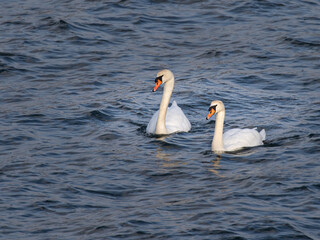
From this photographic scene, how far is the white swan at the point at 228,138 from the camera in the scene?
522 inches

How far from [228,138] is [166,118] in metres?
1.93

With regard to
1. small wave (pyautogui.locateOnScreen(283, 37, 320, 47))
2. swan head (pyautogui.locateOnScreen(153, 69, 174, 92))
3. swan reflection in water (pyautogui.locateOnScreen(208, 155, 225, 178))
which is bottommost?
swan reflection in water (pyautogui.locateOnScreen(208, 155, 225, 178))

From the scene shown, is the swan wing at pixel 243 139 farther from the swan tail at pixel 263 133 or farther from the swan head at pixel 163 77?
the swan head at pixel 163 77

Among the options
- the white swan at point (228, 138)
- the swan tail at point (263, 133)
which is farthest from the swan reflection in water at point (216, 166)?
the swan tail at point (263, 133)

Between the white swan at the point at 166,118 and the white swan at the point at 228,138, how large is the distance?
1.43 meters

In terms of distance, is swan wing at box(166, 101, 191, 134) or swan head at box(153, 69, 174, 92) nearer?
swan wing at box(166, 101, 191, 134)

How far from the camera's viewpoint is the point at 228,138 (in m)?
13.6

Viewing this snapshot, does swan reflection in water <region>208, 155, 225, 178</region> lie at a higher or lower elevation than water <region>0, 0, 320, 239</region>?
lower

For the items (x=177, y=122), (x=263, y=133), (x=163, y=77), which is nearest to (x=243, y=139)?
(x=263, y=133)

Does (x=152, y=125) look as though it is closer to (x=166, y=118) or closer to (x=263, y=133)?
(x=166, y=118)

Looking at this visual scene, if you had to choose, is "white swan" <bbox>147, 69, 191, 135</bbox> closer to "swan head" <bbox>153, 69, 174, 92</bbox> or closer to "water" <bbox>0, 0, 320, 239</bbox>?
"swan head" <bbox>153, 69, 174, 92</bbox>

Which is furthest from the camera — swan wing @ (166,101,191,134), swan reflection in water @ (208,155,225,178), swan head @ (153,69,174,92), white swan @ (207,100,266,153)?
swan head @ (153,69,174,92)

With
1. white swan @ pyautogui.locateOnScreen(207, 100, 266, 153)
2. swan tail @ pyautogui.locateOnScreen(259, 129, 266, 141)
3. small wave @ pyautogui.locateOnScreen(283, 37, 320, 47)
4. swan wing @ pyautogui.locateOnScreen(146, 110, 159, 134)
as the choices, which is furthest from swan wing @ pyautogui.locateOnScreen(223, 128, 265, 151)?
small wave @ pyautogui.locateOnScreen(283, 37, 320, 47)

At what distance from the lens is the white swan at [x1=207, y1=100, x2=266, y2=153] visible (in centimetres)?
1325
